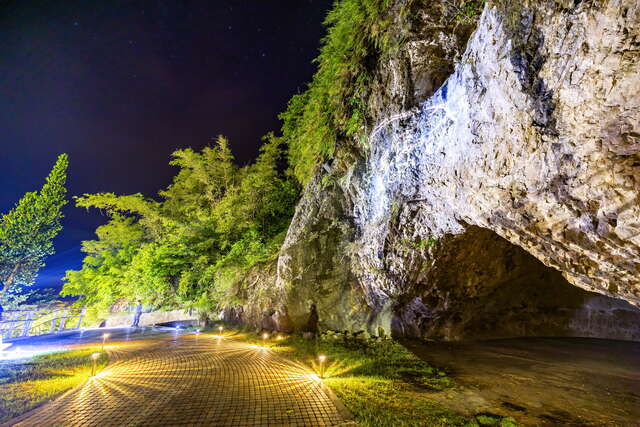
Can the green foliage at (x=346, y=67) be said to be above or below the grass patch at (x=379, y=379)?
above

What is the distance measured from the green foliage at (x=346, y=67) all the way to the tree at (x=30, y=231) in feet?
56.4

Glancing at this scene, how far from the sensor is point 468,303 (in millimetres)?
8328

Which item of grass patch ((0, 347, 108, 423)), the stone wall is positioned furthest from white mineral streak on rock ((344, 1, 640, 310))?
the stone wall

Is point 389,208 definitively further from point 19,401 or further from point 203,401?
point 19,401

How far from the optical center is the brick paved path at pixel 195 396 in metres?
3.41

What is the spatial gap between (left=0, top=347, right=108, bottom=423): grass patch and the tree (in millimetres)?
13418

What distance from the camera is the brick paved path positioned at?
341cm

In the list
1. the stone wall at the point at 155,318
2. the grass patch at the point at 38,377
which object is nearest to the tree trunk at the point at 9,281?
the stone wall at the point at 155,318

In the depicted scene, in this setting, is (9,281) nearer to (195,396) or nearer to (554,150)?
(195,396)

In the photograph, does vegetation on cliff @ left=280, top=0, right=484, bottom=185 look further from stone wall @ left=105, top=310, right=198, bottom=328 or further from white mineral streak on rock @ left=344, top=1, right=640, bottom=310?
stone wall @ left=105, top=310, right=198, bottom=328

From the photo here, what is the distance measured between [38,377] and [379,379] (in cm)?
643

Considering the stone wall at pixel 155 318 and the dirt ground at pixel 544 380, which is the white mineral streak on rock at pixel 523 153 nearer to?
the dirt ground at pixel 544 380

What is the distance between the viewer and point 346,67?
833cm

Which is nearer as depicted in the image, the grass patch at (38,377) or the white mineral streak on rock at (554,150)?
the white mineral streak on rock at (554,150)
